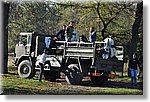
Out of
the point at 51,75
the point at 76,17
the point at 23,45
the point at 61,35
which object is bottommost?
the point at 51,75

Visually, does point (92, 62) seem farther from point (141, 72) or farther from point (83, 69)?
point (141, 72)

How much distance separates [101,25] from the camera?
13.0 ft

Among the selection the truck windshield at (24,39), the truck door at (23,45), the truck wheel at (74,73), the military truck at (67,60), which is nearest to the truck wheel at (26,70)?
the military truck at (67,60)

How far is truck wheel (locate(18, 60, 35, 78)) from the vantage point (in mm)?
3936

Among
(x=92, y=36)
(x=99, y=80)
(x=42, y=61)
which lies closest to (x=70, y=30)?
(x=92, y=36)

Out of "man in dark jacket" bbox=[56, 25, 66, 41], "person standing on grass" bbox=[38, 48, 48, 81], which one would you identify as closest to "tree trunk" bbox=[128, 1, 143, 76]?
"man in dark jacket" bbox=[56, 25, 66, 41]

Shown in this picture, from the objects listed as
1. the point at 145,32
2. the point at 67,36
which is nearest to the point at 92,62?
the point at 67,36

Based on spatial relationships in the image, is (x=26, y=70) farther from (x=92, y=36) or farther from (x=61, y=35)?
(x=92, y=36)

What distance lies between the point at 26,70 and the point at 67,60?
0.44 metres

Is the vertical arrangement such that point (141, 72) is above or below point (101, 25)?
below

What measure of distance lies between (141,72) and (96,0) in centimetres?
90

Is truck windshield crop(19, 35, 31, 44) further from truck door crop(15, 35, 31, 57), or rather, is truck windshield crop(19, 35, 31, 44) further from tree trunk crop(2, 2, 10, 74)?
tree trunk crop(2, 2, 10, 74)

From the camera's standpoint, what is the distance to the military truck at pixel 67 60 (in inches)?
154

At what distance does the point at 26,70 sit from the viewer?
13.0 ft
